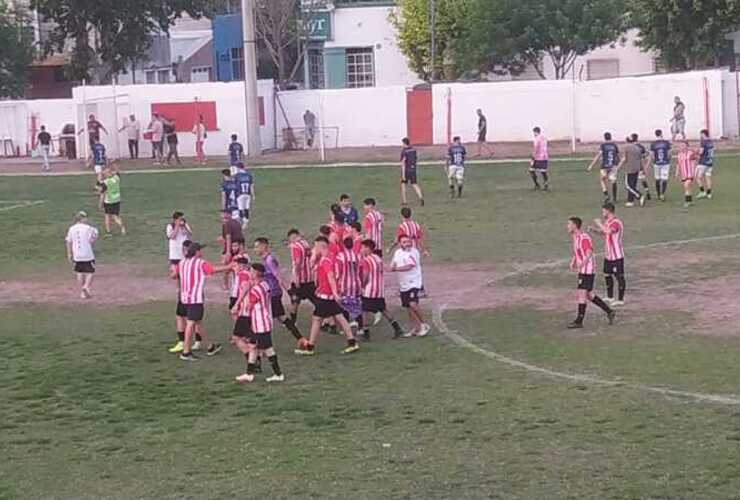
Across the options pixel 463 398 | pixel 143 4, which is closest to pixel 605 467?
pixel 463 398

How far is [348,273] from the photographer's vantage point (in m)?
19.5

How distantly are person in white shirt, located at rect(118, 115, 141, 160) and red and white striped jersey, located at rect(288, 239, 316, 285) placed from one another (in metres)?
37.9

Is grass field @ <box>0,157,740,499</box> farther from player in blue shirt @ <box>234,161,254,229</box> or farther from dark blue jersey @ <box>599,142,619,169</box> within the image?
dark blue jersey @ <box>599,142,619,169</box>

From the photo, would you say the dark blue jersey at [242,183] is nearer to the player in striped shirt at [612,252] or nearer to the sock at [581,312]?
the player in striped shirt at [612,252]

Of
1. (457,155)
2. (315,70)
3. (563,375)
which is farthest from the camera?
(315,70)

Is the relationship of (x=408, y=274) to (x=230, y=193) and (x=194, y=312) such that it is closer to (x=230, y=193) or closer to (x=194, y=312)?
(x=194, y=312)

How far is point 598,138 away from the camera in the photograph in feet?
186

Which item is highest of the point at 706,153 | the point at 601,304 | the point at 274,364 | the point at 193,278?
the point at 706,153

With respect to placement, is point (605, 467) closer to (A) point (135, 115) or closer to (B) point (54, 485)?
(B) point (54, 485)

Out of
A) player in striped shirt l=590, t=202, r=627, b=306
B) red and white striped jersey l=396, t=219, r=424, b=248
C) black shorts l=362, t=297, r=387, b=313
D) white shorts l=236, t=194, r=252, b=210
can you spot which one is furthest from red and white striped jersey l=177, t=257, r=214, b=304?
white shorts l=236, t=194, r=252, b=210

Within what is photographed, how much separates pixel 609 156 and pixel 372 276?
17023 mm

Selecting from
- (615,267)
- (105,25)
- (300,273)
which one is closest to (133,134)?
(105,25)

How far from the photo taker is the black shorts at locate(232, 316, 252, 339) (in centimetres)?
1733

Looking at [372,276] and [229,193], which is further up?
[229,193]
